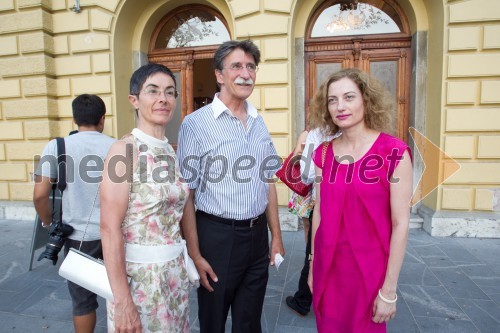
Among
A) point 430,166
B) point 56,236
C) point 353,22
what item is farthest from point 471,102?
point 56,236

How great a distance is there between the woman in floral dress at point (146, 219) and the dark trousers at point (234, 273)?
9.4 inches

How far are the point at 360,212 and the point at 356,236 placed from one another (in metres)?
0.13

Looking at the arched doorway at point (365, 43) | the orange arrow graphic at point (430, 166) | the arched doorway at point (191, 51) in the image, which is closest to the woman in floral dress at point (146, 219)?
the orange arrow graphic at point (430, 166)

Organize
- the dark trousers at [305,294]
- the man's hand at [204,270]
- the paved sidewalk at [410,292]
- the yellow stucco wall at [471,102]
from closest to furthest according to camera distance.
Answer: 1. the man's hand at [204,270]
2. the paved sidewalk at [410,292]
3. the dark trousers at [305,294]
4. the yellow stucco wall at [471,102]

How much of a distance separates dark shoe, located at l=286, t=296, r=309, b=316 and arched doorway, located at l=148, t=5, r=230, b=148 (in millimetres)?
4384

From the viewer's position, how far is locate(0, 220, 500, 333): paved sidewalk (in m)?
2.83

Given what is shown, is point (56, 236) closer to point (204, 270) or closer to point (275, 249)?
point (204, 270)

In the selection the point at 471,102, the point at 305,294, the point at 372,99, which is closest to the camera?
the point at 372,99

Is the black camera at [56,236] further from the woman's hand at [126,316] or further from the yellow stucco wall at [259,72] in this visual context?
the yellow stucco wall at [259,72]

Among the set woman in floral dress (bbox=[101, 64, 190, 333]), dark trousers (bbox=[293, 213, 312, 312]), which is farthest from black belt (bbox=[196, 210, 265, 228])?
dark trousers (bbox=[293, 213, 312, 312])

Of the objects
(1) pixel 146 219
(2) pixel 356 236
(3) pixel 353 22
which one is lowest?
(2) pixel 356 236

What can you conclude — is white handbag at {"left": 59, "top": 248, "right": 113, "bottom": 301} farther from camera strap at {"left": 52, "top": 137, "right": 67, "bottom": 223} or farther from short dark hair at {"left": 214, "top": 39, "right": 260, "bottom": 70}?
short dark hair at {"left": 214, "top": 39, "right": 260, "bottom": 70}

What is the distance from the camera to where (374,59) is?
5844 millimetres

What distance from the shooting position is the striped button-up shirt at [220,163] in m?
1.89
